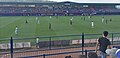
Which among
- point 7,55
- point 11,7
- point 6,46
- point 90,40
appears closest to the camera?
point 7,55

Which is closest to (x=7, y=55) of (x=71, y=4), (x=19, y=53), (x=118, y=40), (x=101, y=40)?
(x=19, y=53)

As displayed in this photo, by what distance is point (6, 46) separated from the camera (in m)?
19.8

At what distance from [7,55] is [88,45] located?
288 inches

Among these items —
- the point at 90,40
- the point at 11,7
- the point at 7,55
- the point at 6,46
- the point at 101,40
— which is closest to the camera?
the point at 101,40

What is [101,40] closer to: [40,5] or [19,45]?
[19,45]

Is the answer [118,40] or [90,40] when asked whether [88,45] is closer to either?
[90,40]

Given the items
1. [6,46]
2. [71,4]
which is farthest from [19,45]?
[71,4]

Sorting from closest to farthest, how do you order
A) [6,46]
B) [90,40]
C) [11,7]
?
[6,46], [90,40], [11,7]

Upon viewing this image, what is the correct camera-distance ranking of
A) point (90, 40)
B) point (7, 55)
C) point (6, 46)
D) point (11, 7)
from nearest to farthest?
point (7, 55)
point (6, 46)
point (90, 40)
point (11, 7)

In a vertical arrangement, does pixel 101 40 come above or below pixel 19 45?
above

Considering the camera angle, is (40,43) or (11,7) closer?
(40,43)

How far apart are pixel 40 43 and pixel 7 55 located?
5.35 meters

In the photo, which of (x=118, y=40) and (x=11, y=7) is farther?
(x=11, y=7)

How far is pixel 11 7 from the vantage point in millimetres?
119562
